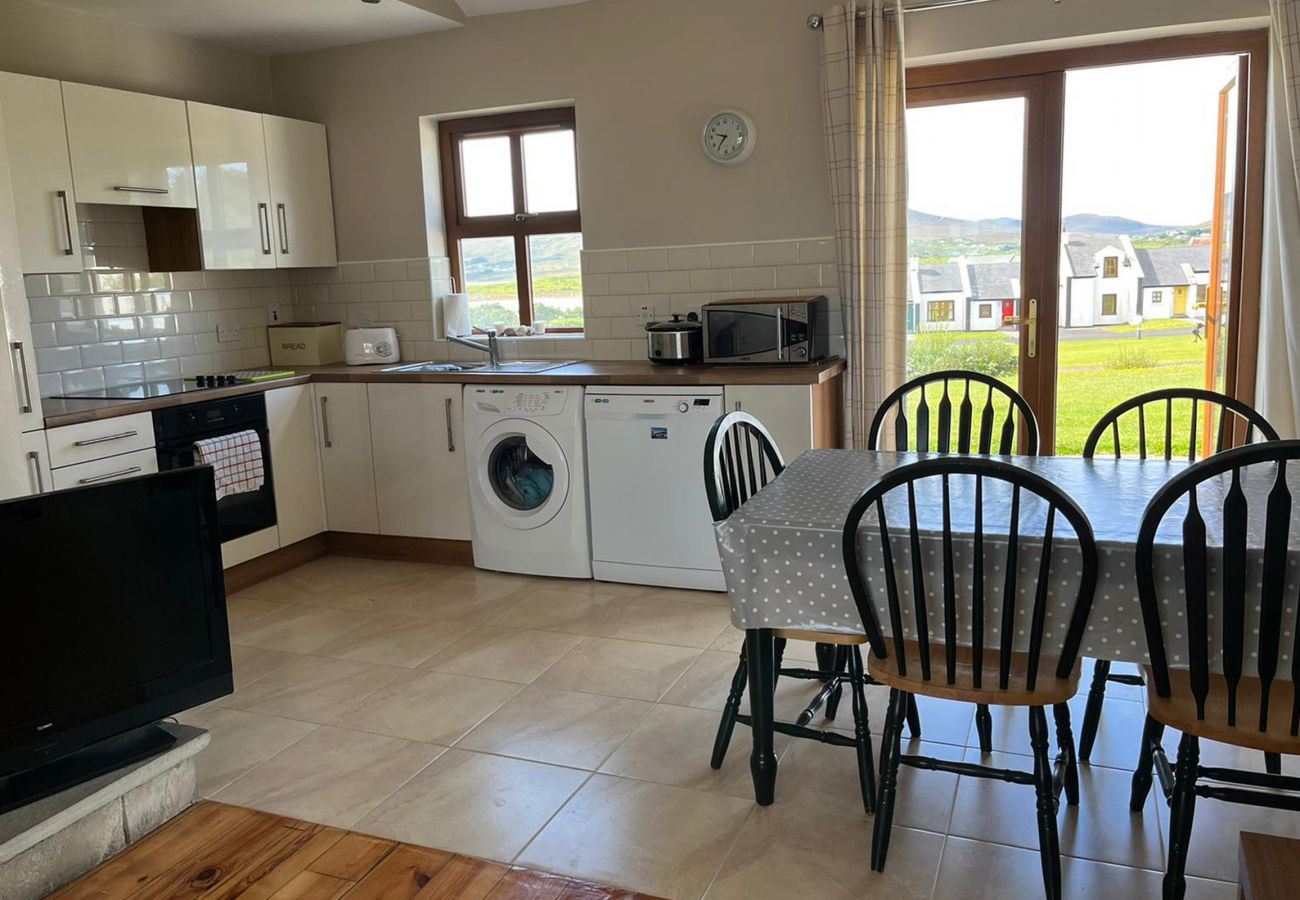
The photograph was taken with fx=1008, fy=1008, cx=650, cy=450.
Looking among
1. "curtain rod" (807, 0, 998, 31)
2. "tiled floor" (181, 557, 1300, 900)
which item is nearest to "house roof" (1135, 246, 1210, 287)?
"curtain rod" (807, 0, 998, 31)

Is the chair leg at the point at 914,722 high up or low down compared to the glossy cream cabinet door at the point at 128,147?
down

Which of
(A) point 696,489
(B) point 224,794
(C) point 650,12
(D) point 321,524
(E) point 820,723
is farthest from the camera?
(D) point 321,524

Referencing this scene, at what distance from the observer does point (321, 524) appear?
4.77m

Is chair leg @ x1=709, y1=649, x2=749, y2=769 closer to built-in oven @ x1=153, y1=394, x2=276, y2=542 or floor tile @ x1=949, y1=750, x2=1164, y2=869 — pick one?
floor tile @ x1=949, y1=750, x2=1164, y2=869

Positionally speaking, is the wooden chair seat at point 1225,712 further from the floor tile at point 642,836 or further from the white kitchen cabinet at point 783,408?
the white kitchen cabinet at point 783,408

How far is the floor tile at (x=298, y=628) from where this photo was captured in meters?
3.71

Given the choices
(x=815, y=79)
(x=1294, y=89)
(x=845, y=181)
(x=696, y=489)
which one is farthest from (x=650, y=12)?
(x=1294, y=89)

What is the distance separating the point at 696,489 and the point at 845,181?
53.6 inches

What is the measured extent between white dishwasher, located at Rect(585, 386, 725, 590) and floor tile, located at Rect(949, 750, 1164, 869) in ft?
5.43

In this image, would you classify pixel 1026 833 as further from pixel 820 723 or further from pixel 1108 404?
pixel 1108 404

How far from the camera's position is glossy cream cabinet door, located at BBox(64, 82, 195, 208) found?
151 inches

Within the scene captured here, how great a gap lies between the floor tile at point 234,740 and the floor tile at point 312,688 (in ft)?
0.16

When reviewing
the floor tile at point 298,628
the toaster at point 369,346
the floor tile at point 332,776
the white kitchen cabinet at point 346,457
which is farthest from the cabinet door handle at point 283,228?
the floor tile at point 332,776

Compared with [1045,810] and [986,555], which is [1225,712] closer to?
[1045,810]
